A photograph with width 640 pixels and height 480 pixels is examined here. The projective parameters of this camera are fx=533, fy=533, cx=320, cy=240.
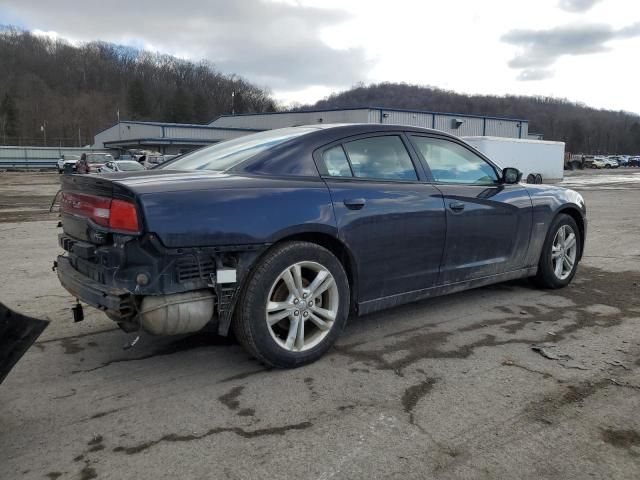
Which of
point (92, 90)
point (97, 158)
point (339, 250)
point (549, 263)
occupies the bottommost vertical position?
point (549, 263)

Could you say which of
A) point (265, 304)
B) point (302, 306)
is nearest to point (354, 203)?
point (302, 306)

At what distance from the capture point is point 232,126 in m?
62.2

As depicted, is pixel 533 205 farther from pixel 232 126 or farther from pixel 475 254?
pixel 232 126

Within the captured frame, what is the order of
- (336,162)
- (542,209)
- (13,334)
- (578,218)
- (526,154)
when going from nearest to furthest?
(13,334), (336,162), (542,209), (578,218), (526,154)

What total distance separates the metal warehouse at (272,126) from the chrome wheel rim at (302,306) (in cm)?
3350

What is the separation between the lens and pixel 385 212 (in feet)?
12.3

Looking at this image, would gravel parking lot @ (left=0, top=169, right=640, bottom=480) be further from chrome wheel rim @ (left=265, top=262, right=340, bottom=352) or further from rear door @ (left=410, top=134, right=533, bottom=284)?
rear door @ (left=410, top=134, right=533, bottom=284)

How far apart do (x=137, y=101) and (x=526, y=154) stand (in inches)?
3778

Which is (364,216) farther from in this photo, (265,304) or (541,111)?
(541,111)

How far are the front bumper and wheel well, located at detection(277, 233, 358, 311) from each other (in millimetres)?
1034

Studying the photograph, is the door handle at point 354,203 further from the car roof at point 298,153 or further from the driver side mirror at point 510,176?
the driver side mirror at point 510,176

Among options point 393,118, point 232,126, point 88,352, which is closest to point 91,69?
point 232,126

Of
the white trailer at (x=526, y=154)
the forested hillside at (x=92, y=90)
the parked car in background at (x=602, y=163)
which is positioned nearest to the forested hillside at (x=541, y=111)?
the forested hillside at (x=92, y=90)

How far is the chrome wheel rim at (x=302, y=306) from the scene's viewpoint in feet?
10.8
